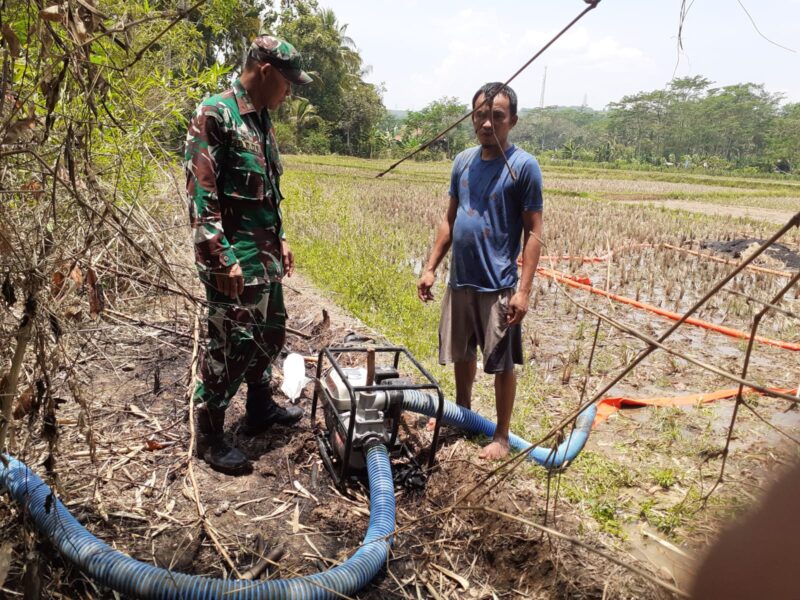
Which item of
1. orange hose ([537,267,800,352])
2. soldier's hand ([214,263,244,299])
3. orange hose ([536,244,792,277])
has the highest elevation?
soldier's hand ([214,263,244,299])

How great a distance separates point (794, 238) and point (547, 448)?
1025 cm

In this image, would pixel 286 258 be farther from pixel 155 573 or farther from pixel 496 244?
pixel 155 573

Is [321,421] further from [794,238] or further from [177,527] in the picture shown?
[794,238]

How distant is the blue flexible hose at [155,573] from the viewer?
184 centimetres

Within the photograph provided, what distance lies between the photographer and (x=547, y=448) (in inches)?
124

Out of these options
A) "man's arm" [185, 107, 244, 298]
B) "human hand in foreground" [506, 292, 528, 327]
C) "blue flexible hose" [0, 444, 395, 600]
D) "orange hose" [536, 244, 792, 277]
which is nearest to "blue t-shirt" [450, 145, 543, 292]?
"human hand in foreground" [506, 292, 528, 327]

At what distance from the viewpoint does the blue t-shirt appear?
2703 mm

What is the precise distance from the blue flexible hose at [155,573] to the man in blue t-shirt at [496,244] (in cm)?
108

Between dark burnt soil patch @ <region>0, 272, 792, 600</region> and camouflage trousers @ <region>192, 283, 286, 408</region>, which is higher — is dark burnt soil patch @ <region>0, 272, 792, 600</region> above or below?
below

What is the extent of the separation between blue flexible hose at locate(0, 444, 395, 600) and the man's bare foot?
910mm

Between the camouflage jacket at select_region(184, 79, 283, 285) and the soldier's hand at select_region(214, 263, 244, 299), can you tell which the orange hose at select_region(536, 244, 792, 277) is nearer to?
the camouflage jacket at select_region(184, 79, 283, 285)

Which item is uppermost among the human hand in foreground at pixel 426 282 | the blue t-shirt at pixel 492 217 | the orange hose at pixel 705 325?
the blue t-shirt at pixel 492 217

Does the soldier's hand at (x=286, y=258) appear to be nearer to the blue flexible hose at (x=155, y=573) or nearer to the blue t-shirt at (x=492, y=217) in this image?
the blue t-shirt at (x=492, y=217)

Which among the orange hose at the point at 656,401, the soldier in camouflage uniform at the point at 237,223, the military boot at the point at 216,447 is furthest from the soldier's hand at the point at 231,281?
the orange hose at the point at 656,401
